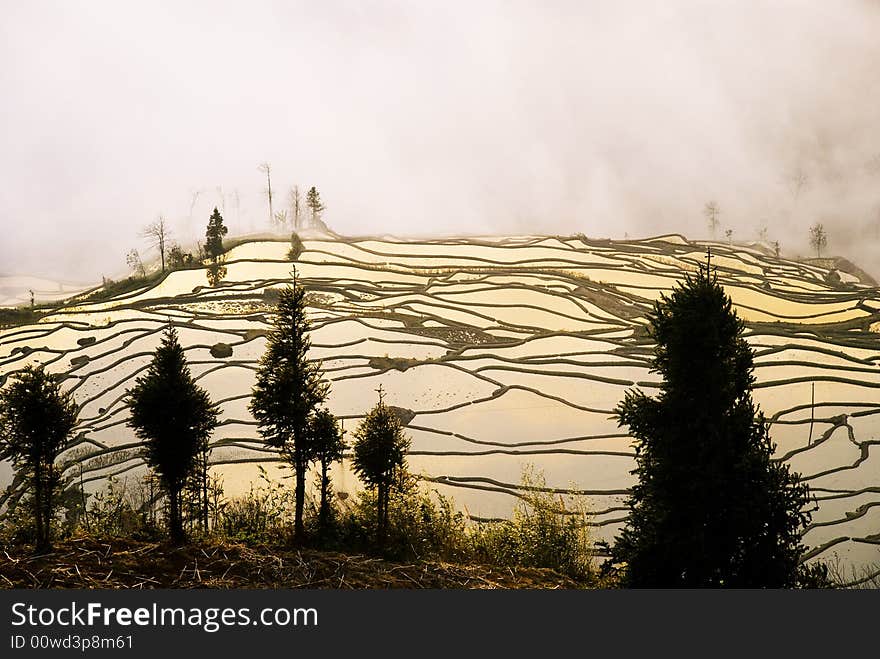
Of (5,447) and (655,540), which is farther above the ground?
(5,447)

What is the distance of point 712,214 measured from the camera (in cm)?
868

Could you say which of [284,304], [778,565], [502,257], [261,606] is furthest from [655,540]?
[502,257]

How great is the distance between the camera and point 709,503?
12.1 ft

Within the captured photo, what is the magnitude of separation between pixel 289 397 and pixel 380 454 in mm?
866

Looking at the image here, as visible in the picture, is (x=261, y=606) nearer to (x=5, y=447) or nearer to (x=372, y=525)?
(x=372, y=525)

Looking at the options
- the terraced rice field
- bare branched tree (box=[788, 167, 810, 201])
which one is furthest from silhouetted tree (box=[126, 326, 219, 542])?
bare branched tree (box=[788, 167, 810, 201])

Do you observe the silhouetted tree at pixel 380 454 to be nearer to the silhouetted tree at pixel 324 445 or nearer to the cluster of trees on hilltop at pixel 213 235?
the silhouetted tree at pixel 324 445

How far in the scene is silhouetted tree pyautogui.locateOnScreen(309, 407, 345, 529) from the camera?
5219 mm

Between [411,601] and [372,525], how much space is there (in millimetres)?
1563

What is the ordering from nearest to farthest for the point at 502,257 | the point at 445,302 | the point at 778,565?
the point at 778,565 < the point at 445,302 < the point at 502,257

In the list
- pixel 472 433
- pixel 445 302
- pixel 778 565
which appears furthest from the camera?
pixel 445 302

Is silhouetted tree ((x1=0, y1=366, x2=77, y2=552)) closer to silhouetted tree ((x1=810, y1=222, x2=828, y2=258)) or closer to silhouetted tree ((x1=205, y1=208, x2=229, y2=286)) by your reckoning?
silhouetted tree ((x1=205, y1=208, x2=229, y2=286))

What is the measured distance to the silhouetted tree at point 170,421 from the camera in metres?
4.78

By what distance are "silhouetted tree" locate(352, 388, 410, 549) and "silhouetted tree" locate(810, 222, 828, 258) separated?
6825mm
